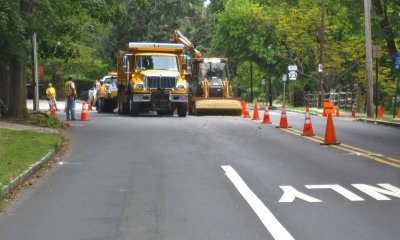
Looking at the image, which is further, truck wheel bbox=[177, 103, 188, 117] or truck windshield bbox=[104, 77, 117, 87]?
truck windshield bbox=[104, 77, 117, 87]

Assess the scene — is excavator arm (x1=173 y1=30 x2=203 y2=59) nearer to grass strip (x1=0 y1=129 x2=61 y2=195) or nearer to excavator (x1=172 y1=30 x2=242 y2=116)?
excavator (x1=172 y1=30 x2=242 y2=116)

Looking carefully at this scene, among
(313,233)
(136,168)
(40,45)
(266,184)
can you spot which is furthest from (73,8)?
(313,233)

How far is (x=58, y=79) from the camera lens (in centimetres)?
6919

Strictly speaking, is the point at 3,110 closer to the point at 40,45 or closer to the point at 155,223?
the point at 40,45

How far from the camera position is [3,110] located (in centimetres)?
2445

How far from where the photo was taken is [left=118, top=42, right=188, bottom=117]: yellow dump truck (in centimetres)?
3075

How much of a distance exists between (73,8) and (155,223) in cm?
1620

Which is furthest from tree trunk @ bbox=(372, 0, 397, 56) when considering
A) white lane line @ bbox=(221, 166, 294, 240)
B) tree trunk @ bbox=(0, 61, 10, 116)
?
white lane line @ bbox=(221, 166, 294, 240)

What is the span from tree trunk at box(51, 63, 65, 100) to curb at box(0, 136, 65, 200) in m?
52.1

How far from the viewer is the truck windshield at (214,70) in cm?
3838

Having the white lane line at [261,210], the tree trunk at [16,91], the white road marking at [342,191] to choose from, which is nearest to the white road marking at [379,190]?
the white road marking at [342,191]

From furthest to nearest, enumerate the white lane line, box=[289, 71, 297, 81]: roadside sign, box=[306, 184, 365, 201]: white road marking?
1. box=[289, 71, 297, 81]: roadside sign
2. box=[306, 184, 365, 201]: white road marking
3. the white lane line

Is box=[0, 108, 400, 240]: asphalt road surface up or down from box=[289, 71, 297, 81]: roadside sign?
down

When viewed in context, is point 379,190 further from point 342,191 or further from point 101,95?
point 101,95
